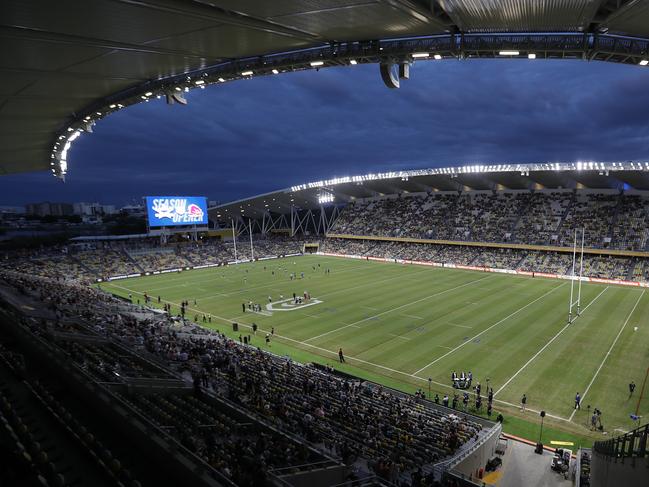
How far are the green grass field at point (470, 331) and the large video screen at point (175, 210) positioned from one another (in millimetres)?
19816

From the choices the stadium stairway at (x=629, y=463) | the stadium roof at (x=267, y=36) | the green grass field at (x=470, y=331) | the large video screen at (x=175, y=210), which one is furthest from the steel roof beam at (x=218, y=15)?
the large video screen at (x=175, y=210)

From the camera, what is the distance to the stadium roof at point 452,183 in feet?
176

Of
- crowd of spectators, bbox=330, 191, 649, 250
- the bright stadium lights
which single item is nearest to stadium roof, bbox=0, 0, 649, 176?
crowd of spectators, bbox=330, 191, 649, 250

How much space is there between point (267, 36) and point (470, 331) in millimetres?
26510

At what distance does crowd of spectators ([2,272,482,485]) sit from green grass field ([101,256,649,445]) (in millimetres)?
3987

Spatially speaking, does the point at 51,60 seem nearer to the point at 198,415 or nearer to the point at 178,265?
the point at 198,415

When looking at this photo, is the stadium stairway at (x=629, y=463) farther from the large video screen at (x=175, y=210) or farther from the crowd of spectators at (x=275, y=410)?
the large video screen at (x=175, y=210)

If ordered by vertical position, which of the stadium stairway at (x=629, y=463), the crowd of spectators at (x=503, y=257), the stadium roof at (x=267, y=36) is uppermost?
the stadium roof at (x=267, y=36)

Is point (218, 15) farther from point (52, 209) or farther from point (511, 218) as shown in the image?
point (52, 209)

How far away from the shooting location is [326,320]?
3475cm

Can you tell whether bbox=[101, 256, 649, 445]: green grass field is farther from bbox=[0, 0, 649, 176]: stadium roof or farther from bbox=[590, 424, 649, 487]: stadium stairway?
bbox=[0, 0, 649, 176]: stadium roof

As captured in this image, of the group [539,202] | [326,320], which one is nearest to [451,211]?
[539,202]

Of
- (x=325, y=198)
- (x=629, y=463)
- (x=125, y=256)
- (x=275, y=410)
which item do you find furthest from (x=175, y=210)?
(x=629, y=463)

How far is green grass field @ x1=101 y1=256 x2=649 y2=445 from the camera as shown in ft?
68.0
